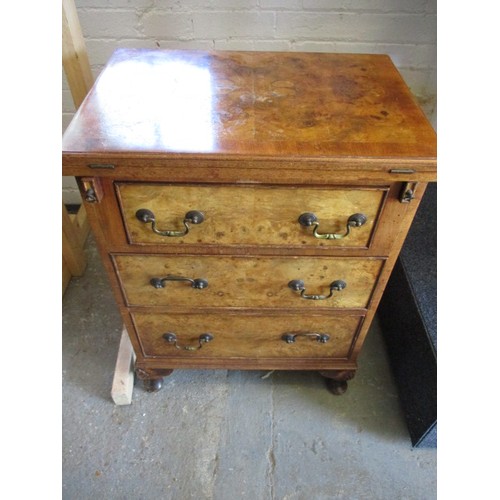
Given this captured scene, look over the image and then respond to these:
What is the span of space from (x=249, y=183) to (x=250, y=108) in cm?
18

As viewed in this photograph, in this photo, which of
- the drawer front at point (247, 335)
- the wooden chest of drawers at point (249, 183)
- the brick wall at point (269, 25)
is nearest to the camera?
the wooden chest of drawers at point (249, 183)

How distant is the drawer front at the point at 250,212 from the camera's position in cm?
79

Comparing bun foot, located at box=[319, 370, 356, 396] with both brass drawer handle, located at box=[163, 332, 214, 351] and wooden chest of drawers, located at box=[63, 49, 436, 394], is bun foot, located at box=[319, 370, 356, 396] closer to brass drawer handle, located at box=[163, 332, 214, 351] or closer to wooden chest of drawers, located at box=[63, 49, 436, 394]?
wooden chest of drawers, located at box=[63, 49, 436, 394]

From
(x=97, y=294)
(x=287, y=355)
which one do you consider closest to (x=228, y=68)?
(x=287, y=355)

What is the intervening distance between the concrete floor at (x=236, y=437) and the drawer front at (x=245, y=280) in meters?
0.47

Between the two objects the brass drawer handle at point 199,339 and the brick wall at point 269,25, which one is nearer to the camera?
the brass drawer handle at point 199,339

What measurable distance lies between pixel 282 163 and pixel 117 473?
104cm

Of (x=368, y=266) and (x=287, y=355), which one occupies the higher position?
(x=368, y=266)

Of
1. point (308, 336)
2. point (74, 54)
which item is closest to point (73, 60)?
point (74, 54)

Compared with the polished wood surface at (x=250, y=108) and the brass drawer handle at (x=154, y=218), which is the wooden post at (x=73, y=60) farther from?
the brass drawer handle at (x=154, y=218)

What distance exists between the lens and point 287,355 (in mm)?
1201

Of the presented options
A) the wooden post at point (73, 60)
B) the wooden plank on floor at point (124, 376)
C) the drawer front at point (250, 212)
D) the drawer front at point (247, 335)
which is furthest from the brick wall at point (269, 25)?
the wooden plank on floor at point (124, 376)

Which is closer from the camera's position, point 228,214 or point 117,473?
point 228,214

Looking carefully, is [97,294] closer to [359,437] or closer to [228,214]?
[228,214]
